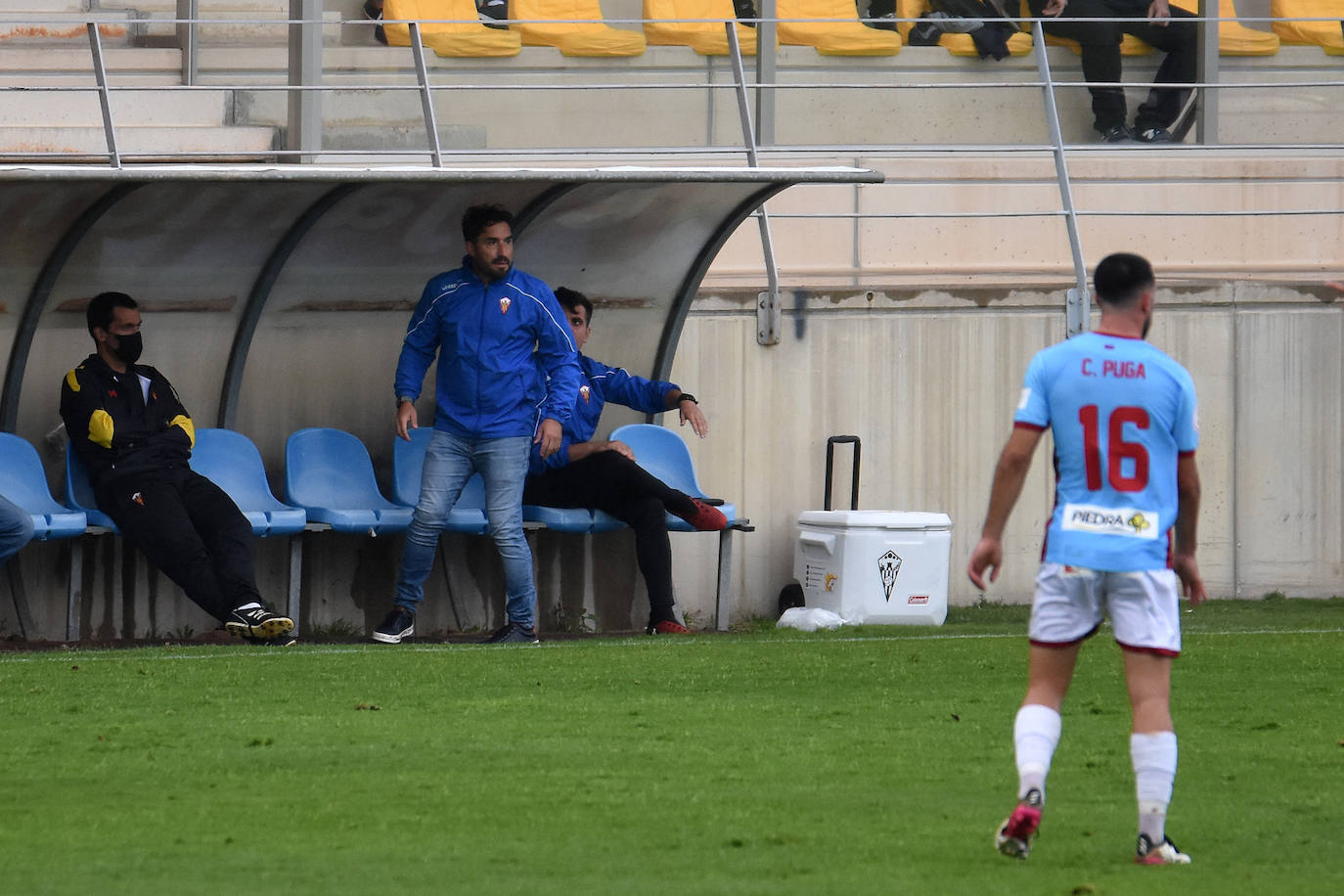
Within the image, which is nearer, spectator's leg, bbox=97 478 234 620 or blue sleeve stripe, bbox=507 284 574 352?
spectator's leg, bbox=97 478 234 620

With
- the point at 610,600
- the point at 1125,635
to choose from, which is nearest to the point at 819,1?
the point at 610,600

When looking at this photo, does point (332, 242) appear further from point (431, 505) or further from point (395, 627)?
point (395, 627)

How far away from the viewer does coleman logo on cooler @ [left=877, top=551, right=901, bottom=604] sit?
1153 centimetres

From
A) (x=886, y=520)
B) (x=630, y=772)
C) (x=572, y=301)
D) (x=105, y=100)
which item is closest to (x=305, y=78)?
(x=105, y=100)

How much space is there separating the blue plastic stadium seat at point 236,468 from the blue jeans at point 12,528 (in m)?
1.17

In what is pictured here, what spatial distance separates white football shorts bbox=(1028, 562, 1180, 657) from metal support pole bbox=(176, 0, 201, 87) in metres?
9.79

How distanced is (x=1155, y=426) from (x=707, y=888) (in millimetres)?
1542

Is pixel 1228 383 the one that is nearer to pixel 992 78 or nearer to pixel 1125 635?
pixel 992 78

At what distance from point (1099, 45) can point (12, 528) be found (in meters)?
8.61

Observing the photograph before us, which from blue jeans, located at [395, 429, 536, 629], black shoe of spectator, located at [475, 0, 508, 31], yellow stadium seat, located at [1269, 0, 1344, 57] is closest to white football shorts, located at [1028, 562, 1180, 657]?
blue jeans, located at [395, 429, 536, 629]

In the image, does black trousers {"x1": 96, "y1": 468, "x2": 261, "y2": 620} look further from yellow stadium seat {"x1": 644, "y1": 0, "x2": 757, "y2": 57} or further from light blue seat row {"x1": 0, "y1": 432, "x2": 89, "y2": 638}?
yellow stadium seat {"x1": 644, "y1": 0, "x2": 757, "y2": 57}

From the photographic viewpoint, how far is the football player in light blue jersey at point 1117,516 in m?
4.93

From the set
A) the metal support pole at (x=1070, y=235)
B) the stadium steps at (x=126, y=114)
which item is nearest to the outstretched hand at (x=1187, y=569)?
the metal support pole at (x=1070, y=235)

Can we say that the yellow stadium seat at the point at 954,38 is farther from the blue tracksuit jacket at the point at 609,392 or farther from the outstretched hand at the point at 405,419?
the outstretched hand at the point at 405,419
